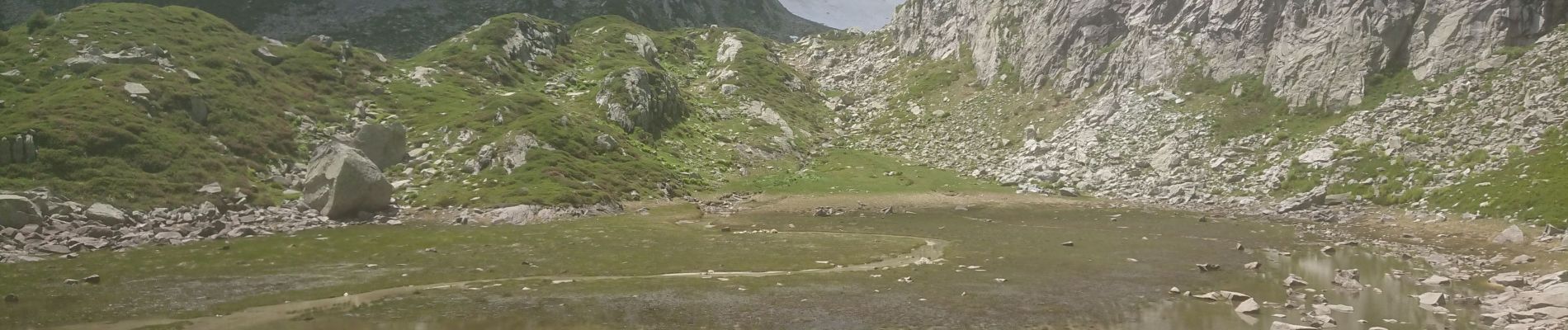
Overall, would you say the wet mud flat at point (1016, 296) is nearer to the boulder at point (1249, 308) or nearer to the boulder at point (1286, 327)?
the boulder at point (1249, 308)

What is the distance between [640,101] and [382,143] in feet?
93.9

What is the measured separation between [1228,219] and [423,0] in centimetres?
15061

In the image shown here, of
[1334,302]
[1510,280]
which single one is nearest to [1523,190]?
[1510,280]

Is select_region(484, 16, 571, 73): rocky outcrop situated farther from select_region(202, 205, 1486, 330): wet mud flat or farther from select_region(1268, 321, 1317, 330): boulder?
select_region(1268, 321, 1317, 330): boulder

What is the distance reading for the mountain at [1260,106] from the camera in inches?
1802

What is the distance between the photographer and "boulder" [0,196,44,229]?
33.3 meters

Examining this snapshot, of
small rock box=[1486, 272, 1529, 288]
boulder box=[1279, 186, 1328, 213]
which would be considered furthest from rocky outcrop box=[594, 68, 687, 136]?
small rock box=[1486, 272, 1529, 288]

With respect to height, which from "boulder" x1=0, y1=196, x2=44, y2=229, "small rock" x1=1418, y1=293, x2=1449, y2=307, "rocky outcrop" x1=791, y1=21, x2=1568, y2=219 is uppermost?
"rocky outcrop" x1=791, y1=21, x2=1568, y2=219

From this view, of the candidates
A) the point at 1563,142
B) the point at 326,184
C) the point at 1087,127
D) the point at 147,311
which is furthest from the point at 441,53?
the point at 1563,142

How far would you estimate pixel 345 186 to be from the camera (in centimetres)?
4531

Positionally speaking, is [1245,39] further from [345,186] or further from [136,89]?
[136,89]

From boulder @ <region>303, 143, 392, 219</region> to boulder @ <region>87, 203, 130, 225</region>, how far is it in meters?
9.29

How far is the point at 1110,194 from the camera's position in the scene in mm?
61625

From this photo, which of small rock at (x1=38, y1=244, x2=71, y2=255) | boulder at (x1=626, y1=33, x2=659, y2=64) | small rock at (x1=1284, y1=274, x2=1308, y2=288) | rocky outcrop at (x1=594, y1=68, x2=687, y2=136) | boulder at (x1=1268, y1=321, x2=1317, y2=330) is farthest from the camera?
boulder at (x1=626, y1=33, x2=659, y2=64)
